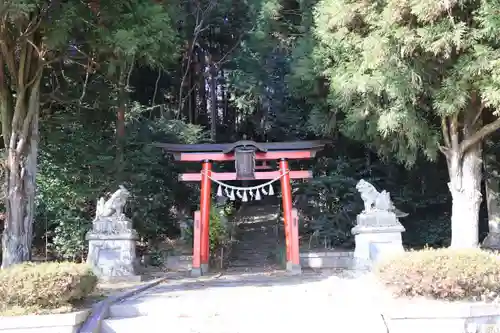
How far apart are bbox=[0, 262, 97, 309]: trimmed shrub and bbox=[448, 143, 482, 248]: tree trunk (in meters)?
7.81

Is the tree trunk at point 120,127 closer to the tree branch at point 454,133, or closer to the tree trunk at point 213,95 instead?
the tree trunk at point 213,95

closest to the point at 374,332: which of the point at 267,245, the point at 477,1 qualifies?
the point at 477,1

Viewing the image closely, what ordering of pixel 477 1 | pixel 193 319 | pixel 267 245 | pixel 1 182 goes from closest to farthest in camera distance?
pixel 193 319 → pixel 477 1 → pixel 1 182 → pixel 267 245

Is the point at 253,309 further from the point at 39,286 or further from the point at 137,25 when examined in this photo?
the point at 137,25

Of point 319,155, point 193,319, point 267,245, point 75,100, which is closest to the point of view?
point 193,319

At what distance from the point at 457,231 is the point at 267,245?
286 inches

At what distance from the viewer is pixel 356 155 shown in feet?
48.2

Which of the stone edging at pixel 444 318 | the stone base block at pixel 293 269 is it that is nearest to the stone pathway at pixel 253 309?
the stone edging at pixel 444 318

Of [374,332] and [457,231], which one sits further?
[457,231]

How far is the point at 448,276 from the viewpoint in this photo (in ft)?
17.7

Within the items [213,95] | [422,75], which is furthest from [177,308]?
[213,95]

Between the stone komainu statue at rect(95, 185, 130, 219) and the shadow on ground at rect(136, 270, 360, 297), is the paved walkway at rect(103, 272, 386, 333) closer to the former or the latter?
the shadow on ground at rect(136, 270, 360, 297)

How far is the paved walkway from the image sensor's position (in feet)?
18.6

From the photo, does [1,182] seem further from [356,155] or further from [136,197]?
[356,155]
